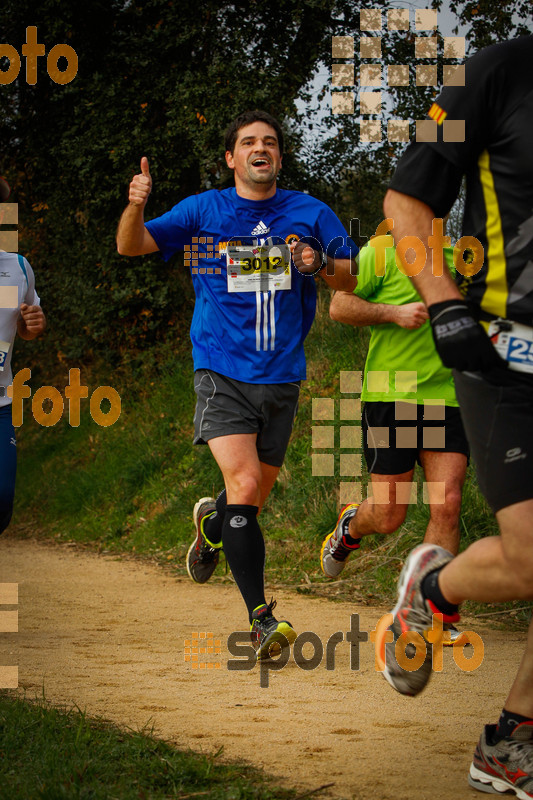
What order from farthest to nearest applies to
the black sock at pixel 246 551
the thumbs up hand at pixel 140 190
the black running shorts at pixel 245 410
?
the black running shorts at pixel 245 410 → the black sock at pixel 246 551 → the thumbs up hand at pixel 140 190

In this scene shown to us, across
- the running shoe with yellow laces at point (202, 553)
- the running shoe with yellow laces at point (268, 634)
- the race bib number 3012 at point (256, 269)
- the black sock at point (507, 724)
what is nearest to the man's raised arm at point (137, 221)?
the race bib number 3012 at point (256, 269)

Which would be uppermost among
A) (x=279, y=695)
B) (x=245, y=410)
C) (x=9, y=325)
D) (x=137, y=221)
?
(x=137, y=221)

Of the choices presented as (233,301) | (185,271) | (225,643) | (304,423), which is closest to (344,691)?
(225,643)

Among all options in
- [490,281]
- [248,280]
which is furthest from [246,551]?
[490,281]

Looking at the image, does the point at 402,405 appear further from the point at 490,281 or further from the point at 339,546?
the point at 490,281

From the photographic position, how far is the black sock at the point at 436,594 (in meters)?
3.00

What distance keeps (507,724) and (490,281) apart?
144 cm

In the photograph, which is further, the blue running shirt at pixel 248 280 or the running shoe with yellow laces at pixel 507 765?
the blue running shirt at pixel 248 280

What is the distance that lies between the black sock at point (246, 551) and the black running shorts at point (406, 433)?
942 millimetres

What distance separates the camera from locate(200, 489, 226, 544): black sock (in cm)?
571

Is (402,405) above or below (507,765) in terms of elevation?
above

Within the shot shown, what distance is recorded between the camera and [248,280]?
5.17 metres

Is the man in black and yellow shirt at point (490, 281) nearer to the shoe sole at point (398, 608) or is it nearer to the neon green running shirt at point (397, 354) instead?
the shoe sole at point (398, 608)

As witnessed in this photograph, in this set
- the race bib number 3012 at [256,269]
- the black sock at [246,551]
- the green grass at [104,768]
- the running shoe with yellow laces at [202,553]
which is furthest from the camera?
the running shoe with yellow laces at [202,553]
